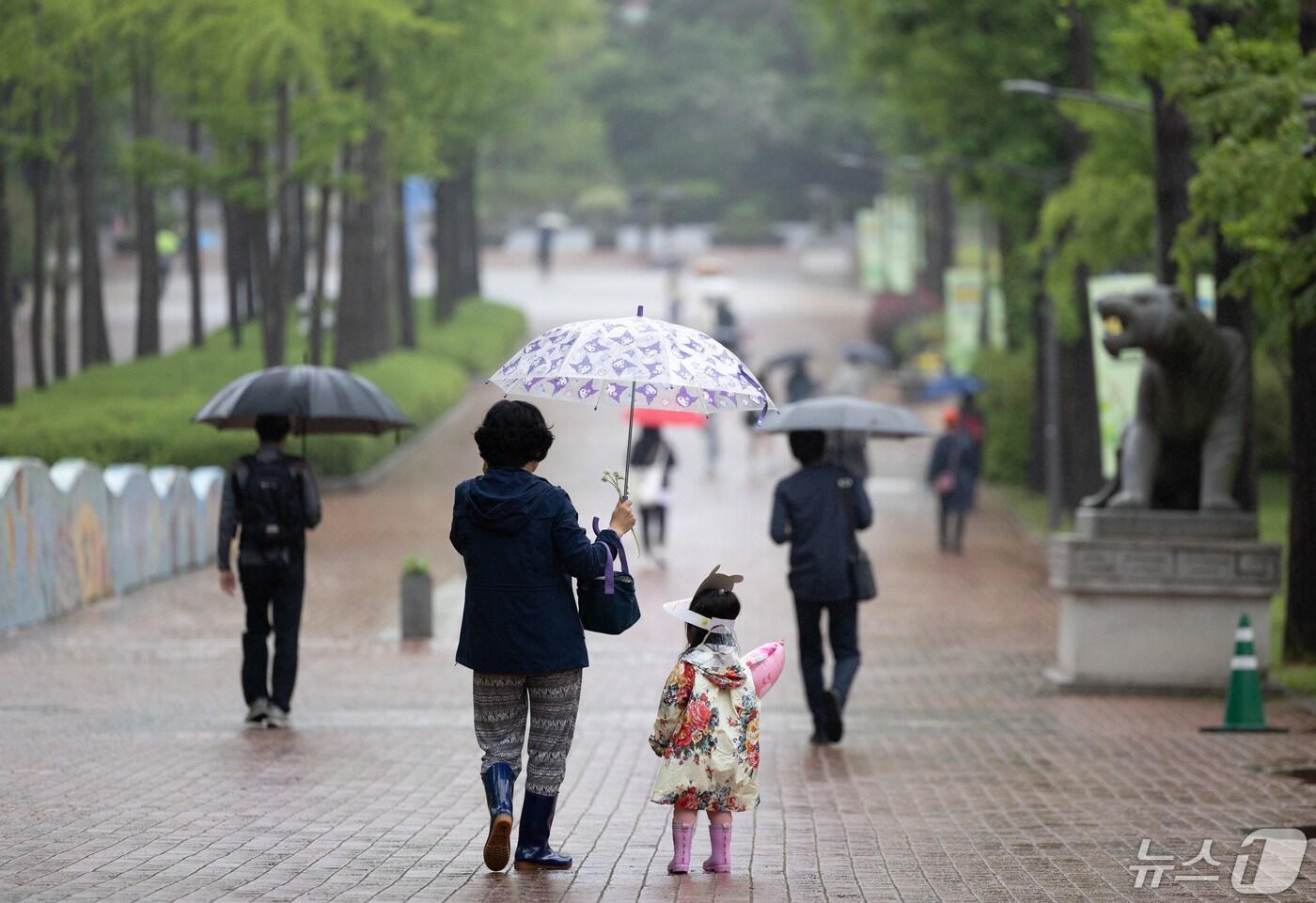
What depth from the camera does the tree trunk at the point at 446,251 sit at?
2040 inches

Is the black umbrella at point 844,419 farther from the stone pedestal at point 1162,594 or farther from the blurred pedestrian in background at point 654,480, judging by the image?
the blurred pedestrian in background at point 654,480

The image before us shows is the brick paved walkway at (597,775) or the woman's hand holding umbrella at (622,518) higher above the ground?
the woman's hand holding umbrella at (622,518)

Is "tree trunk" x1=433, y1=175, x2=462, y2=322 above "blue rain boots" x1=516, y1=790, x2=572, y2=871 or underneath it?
above

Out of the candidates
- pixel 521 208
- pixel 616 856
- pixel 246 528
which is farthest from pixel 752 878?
pixel 521 208

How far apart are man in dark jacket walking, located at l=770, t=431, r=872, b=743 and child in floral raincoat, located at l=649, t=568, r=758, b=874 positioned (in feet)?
12.6

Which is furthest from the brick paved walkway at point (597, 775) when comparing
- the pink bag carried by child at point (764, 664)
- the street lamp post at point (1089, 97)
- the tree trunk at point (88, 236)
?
the tree trunk at point (88, 236)

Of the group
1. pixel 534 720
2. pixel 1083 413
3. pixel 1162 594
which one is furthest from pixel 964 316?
pixel 534 720

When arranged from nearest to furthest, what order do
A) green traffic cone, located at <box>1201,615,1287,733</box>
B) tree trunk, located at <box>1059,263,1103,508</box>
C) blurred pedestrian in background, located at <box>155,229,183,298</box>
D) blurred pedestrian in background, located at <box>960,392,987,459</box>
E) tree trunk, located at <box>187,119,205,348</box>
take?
green traffic cone, located at <box>1201,615,1287,733</box>
blurred pedestrian in background, located at <box>960,392,987,459</box>
tree trunk, located at <box>1059,263,1103,508</box>
tree trunk, located at <box>187,119,205,348</box>
blurred pedestrian in background, located at <box>155,229,183,298</box>

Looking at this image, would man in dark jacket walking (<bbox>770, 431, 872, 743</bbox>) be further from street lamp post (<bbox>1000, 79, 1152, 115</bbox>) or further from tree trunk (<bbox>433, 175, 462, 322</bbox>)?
tree trunk (<bbox>433, 175, 462, 322</bbox>)

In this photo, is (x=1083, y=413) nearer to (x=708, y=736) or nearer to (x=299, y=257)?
(x=708, y=736)

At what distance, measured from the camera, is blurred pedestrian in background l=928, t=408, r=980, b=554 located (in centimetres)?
2645

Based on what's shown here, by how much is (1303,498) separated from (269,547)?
7935 millimetres

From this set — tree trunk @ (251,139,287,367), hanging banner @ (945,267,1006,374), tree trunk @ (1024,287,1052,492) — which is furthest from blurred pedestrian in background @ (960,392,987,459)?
hanging banner @ (945,267,1006,374)

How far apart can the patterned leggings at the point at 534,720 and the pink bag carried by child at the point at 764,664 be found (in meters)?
0.78
